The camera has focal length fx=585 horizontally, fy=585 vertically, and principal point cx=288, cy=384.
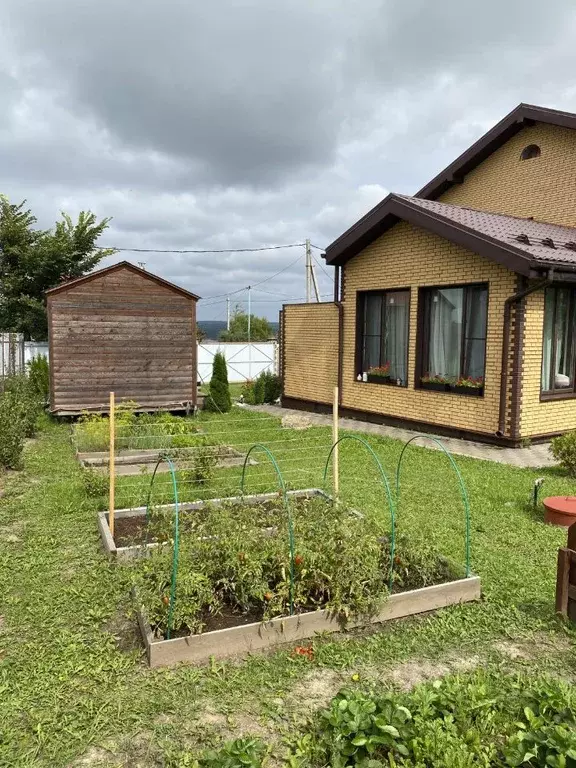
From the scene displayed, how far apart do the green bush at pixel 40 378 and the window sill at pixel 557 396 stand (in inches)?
A: 446

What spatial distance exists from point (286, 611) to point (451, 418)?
7.58 meters

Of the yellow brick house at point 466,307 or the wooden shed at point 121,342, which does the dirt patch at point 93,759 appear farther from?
the wooden shed at point 121,342

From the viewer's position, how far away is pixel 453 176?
1527cm

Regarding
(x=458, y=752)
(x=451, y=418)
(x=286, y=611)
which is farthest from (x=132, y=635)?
(x=451, y=418)

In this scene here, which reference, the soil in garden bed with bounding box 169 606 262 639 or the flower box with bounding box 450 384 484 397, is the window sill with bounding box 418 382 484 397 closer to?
the flower box with bounding box 450 384 484 397

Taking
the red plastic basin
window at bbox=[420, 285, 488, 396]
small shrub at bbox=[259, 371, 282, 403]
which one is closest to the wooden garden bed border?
the red plastic basin

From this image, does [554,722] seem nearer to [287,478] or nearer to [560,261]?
[287,478]

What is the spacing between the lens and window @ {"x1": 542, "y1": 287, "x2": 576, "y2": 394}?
10.2 m

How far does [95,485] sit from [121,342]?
6946 mm

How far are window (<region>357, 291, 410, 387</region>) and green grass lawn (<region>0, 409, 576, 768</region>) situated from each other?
611 centimetres

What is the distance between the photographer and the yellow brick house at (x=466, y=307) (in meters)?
9.67

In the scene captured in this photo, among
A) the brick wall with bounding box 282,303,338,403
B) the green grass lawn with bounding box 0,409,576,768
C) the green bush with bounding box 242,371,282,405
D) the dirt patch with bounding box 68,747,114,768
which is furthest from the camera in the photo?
the green bush with bounding box 242,371,282,405

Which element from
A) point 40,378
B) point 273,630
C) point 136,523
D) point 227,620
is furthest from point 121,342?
point 273,630

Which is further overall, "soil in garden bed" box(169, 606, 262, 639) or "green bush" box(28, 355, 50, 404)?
"green bush" box(28, 355, 50, 404)
